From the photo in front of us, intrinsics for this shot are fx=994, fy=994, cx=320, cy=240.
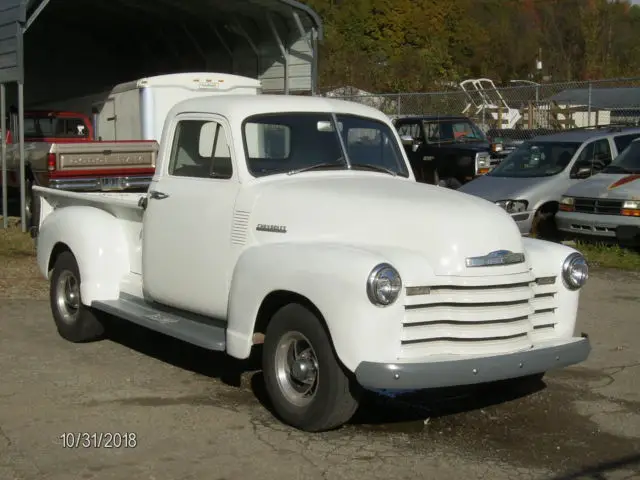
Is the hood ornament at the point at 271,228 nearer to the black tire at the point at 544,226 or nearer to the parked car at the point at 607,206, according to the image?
the parked car at the point at 607,206

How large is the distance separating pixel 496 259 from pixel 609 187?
8074mm

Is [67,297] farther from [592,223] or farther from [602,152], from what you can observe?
[602,152]


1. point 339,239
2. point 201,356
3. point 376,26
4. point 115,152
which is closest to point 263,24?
point 115,152

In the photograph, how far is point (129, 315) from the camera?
7406mm

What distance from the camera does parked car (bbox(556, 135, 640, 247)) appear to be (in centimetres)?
1302

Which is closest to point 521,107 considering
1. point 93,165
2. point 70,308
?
point 93,165

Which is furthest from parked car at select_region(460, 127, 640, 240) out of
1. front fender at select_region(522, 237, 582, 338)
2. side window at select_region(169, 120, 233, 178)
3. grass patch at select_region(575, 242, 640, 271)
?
front fender at select_region(522, 237, 582, 338)

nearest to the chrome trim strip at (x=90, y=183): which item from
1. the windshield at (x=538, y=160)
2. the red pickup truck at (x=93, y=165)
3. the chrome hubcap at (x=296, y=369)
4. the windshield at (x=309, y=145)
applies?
the red pickup truck at (x=93, y=165)

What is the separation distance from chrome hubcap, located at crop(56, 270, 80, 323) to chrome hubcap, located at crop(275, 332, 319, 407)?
9.24ft

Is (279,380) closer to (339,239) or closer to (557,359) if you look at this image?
(339,239)

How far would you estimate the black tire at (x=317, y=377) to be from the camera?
5.76 metres

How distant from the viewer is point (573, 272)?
648cm

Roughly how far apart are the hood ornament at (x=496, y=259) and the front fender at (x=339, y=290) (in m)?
0.55
